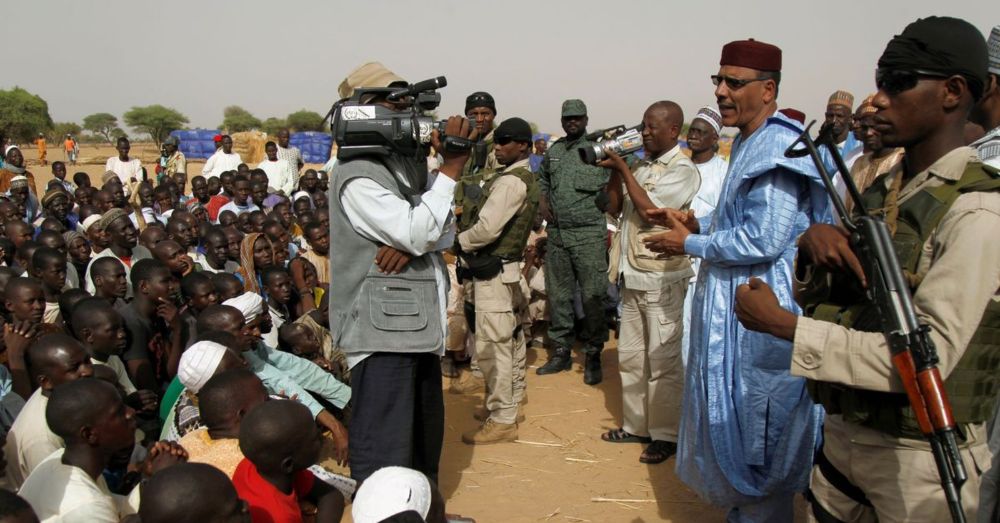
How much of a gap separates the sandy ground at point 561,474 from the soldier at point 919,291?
2.03 metres

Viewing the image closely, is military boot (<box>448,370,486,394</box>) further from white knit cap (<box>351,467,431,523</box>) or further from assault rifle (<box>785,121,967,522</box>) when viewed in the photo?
assault rifle (<box>785,121,967,522</box>)

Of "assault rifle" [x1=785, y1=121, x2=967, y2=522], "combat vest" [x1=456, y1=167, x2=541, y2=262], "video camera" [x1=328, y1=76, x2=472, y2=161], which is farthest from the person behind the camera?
"combat vest" [x1=456, y1=167, x2=541, y2=262]

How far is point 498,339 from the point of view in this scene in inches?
190

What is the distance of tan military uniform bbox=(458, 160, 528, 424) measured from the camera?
483cm

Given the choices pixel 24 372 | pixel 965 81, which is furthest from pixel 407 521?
pixel 24 372

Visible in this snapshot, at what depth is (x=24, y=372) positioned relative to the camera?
3.68 m

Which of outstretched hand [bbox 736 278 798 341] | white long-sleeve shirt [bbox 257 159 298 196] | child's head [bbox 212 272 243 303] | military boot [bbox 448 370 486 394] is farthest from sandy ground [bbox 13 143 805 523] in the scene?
white long-sleeve shirt [bbox 257 159 298 196]

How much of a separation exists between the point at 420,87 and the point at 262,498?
170 cm

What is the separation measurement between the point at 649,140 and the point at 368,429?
8.83ft

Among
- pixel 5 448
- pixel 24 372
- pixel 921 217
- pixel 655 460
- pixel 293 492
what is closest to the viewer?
pixel 921 217

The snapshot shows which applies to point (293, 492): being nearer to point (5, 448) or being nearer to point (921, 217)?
point (5, 448)

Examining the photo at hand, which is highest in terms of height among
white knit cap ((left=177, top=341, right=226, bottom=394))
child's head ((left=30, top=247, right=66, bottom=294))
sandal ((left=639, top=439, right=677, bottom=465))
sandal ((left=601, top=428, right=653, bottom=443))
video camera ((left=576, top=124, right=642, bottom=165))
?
video camera ((left=576, top=124, right=642, bottom=165))

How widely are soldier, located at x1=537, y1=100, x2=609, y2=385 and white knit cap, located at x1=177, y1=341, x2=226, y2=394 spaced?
3.51 metres

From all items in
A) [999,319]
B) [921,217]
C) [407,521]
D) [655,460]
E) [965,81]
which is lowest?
[655,460]
